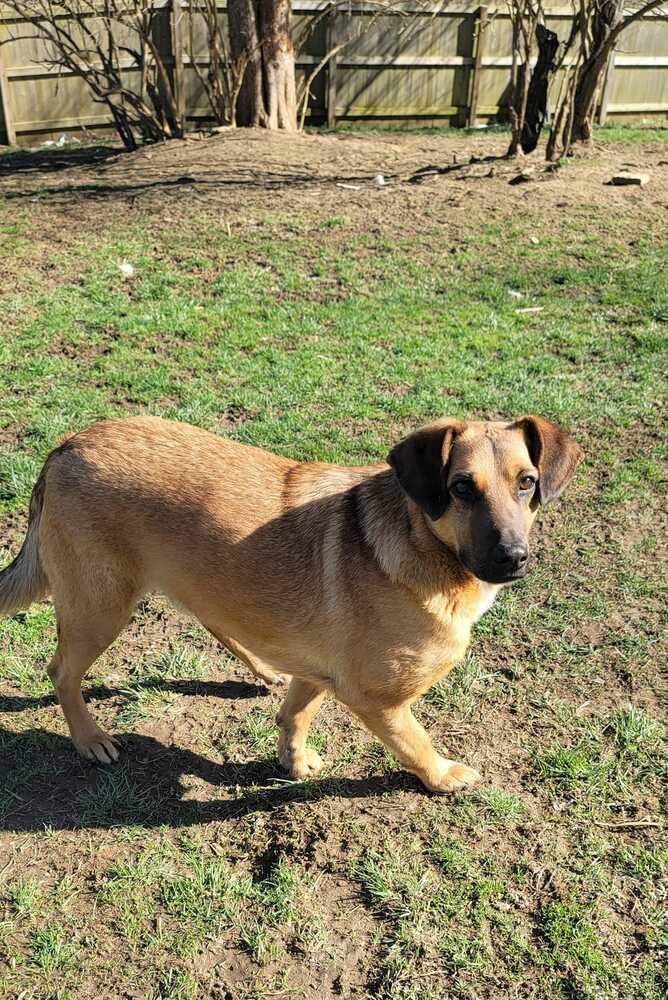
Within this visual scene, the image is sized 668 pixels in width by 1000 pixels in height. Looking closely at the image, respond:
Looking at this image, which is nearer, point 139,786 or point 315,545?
point 315,545

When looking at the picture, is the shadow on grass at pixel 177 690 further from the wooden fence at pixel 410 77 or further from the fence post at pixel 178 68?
the wooden fence at pixel 410 77

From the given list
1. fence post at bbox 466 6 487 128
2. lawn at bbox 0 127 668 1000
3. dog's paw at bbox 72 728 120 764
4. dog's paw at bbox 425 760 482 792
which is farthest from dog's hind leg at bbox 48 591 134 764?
fence post at bbox 466 6 487 128

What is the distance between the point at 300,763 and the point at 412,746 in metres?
0.62

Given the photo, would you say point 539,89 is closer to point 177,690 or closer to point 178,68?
point 178,68

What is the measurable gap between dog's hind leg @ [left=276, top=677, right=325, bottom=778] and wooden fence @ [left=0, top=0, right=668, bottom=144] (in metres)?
13.5

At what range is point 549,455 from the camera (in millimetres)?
3400

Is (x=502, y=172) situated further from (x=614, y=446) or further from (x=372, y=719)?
(x=372, y=719)

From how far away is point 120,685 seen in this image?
4.44 m

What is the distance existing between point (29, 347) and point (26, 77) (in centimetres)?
916

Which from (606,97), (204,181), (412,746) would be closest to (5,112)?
(204,181)

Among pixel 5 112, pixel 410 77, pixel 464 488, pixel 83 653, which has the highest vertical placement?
pixel 410 77

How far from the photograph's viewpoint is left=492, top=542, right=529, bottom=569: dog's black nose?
3086 millimetres

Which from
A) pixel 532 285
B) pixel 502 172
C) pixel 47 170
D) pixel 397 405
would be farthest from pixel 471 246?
pixel 47 170

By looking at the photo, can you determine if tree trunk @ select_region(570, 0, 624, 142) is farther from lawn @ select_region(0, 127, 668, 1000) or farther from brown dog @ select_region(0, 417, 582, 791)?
brown dog @ select_region(0, 417, 582, 791)
